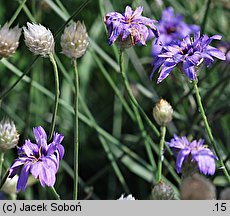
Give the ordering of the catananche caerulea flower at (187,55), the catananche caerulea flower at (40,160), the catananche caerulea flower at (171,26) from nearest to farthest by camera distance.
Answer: the catananche caerulea flower at (40,160) → the catananche caerulea flower at (187,55) → the catananche caerulea flower at (171,26)

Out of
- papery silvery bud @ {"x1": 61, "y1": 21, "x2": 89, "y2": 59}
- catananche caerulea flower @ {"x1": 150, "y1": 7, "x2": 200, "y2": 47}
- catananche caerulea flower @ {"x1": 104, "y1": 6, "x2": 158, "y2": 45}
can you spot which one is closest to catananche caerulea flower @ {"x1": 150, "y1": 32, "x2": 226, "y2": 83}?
catananche caerulea flower @ {"x1": 104, "y1": 6, "x2": 158, "y2": 45}

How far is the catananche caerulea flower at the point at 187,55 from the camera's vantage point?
1114 millimetres

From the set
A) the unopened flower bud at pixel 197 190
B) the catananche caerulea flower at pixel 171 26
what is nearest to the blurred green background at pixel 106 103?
the catananche caerulea flower at pixel 171 26

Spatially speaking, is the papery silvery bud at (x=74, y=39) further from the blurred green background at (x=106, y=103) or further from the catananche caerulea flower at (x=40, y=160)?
the blurred green background at (x=106, y=103)

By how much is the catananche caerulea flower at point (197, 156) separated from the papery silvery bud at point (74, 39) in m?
0.32

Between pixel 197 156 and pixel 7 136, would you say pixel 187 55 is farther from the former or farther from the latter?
pixel 7 136

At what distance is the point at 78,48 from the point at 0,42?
0.75ft

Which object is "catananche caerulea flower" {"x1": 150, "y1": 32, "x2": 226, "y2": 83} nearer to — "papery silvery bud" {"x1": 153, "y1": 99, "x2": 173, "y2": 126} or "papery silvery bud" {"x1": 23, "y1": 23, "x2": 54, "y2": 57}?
"papery silvery bud" {"x1": 153, "y1": 99, "x2": 173, "y2": 126}

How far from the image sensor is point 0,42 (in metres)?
1.23

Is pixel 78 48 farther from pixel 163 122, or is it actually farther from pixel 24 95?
pixel 24 95

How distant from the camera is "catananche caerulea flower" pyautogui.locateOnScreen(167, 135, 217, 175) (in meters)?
1.15

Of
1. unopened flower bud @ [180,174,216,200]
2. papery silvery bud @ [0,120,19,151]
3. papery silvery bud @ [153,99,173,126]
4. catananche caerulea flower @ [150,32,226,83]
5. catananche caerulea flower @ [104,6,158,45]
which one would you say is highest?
catananche caerulea flower @ [104,6,158,45]

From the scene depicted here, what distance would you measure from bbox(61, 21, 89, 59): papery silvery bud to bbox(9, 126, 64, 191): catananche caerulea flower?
168mm
